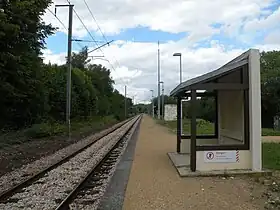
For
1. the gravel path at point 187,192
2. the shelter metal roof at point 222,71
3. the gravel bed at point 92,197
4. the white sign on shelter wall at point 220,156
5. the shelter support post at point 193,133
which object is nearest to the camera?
the gravel path at point 187,192

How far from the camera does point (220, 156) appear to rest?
1255 cm

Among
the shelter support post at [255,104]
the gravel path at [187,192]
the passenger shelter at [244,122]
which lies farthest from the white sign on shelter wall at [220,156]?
the gravel path at [187,192]

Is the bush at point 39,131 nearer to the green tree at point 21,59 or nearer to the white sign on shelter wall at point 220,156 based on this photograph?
the green tree at point 21,59

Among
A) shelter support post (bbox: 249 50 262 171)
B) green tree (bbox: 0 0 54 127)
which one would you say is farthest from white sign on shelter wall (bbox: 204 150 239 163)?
green tree (bbox: 0 0 54 127)

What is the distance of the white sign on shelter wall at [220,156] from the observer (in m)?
12.5

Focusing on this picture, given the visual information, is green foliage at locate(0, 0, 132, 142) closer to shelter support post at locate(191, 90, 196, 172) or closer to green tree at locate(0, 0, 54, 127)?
green tree at locate(0, 0, 54, 127)

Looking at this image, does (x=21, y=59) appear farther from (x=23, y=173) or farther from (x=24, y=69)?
(x=23, y=173)

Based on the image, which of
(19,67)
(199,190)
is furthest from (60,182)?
(19,67)

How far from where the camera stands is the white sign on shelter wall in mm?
12547

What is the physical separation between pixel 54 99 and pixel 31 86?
1352 cm

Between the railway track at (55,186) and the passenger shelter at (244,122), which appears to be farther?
the passenger shelter at (244,122)

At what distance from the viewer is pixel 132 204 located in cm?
866

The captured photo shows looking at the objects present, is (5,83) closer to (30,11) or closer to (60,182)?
(30,11)

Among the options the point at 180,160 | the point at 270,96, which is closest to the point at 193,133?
the point at 180,160
